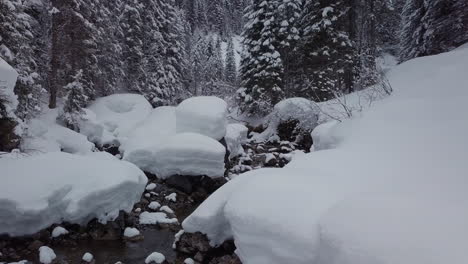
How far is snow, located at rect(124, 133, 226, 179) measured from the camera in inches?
504

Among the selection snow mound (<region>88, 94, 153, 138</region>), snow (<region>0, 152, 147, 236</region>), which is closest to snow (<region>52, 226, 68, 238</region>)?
snow (<region>0, 152, 147, 236</region>)

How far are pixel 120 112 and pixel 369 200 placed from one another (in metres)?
17.7

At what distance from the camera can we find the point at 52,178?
9172 mm

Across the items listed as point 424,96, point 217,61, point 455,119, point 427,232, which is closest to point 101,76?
point 424,96

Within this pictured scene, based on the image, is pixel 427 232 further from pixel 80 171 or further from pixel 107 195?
pixel 80 171

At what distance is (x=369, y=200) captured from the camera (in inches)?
196

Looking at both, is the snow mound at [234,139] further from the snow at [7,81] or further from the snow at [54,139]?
the snow at [7,81]

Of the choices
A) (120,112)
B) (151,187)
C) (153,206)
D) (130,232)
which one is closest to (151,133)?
(151,187)

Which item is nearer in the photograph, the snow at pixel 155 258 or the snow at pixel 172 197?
the snow at pixel 155 258

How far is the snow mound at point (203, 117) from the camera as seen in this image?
15.2 metres

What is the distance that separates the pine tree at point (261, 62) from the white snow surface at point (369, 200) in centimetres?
1279

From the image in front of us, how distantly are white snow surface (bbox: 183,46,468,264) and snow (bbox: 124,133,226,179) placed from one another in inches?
181

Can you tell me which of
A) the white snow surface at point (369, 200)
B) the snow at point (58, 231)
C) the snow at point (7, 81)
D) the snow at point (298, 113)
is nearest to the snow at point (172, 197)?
the snow at point (58, 231)

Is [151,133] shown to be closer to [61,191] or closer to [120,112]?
[120,112]
